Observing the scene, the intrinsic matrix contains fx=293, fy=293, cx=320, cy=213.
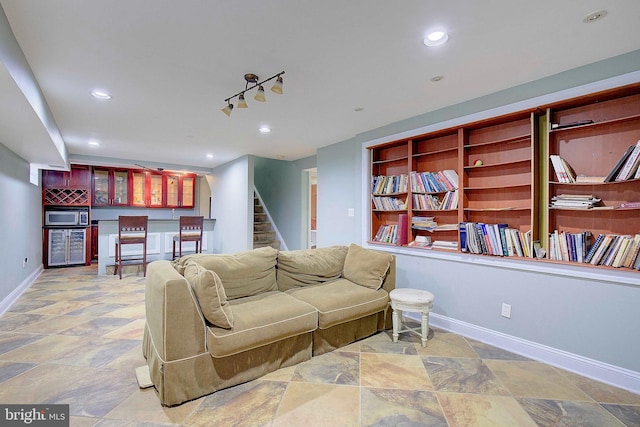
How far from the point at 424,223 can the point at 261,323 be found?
2.22m

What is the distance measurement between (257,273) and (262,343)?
0.70 metres

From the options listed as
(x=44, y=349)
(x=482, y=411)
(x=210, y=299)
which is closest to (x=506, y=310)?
(x=482, y=411)

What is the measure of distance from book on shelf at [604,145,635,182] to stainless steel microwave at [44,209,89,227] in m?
8.52

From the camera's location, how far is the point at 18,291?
402 centimetres

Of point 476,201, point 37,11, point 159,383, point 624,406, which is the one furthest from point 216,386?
point 476,201

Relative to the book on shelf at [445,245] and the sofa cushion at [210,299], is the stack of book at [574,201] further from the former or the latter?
the sofa cushion at [210,299]

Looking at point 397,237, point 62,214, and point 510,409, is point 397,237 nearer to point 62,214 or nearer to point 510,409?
point 510,409

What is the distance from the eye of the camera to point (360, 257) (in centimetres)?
317

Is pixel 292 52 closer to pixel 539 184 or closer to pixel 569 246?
pixel 539 184

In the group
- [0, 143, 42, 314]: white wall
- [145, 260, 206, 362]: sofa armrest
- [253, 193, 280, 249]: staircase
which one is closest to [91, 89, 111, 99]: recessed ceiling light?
[0, 143, 42, 314]: white wall

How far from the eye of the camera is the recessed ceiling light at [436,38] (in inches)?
73.5

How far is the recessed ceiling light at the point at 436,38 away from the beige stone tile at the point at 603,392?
8.47 ft

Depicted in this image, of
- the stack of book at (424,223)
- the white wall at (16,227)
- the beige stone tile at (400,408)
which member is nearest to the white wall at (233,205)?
the white wall at (16,227)

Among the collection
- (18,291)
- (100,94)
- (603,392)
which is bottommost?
(603,392)
